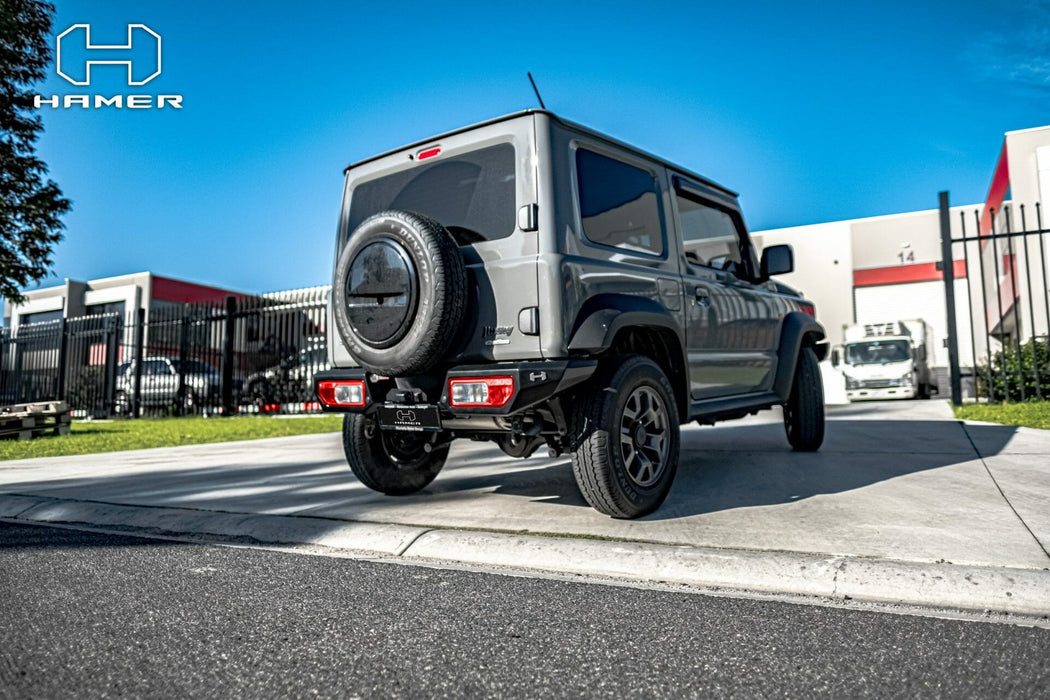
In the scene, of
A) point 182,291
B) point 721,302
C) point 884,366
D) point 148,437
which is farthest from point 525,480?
point 182,291

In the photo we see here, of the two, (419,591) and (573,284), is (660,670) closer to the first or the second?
(419,591)

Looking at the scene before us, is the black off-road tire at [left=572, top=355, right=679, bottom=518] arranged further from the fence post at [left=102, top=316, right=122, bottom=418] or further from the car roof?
the fence post at [left=102, top=316, right=122, bottom=418]

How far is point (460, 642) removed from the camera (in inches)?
84.1

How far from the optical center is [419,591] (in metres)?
2.71

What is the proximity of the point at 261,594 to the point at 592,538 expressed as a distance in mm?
1435

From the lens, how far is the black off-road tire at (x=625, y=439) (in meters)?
3.47

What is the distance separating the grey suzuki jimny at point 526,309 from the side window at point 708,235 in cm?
9

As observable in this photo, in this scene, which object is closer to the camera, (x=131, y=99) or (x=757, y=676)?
(x=757, y=676)

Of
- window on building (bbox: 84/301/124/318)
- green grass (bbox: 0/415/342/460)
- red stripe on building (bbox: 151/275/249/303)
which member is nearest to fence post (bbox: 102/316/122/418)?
green grass (bbox: 0/415/342/460)

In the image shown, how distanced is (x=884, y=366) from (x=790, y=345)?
58.3ft

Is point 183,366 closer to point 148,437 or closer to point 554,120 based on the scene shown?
point 148,437

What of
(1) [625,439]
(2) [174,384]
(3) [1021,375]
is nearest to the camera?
(1) [625,439]

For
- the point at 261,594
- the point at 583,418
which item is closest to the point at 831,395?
the point at 583,418

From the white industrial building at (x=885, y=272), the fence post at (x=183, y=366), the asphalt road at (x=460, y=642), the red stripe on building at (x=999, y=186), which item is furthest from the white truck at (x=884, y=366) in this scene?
the asphalt road at (x=460, y=642)
